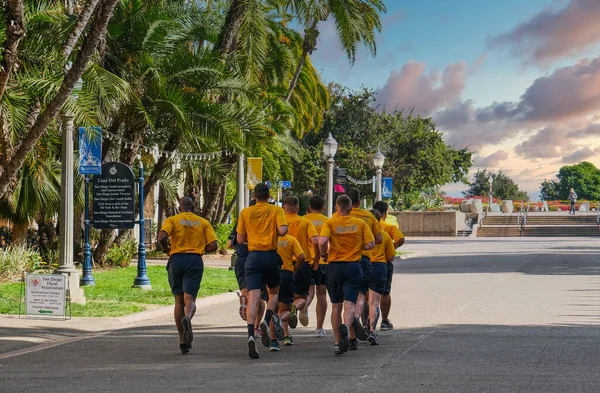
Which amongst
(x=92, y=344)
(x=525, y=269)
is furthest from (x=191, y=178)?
(x=92, y=344)

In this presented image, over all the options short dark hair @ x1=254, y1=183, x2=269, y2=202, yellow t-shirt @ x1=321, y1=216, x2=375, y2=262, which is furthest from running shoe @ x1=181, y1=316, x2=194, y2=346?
yellow t-shirt @ x1=321, y1=216, x2=375, y2=262

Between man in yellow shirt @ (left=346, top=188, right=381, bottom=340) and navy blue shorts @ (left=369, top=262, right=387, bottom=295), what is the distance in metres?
0.29

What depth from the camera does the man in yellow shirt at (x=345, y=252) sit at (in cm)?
1110

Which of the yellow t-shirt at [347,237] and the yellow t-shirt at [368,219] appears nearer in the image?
the yellow t-shirt at [347,237]

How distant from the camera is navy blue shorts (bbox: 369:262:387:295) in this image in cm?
1234

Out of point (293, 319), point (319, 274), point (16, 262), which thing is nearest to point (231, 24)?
point (16, 262)

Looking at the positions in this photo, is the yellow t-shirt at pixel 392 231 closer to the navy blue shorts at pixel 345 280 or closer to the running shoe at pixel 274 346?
the navy blue shorts at pixel 345 280

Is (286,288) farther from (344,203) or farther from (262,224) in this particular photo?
(344,203)

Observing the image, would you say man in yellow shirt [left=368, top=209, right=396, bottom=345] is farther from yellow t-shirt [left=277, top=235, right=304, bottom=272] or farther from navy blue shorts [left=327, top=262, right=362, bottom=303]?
yellow t-shirt [left=277, top=235, right=304, bottom=272]

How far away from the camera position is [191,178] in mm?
36812

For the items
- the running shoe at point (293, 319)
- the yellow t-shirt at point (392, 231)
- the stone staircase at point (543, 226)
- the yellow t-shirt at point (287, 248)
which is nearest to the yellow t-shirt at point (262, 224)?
the yellow t-shirt at point (287, 248)

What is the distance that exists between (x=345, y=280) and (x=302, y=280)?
4.07 feet

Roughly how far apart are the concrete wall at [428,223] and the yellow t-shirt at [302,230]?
5453 centimetres

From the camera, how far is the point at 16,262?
22.8m
